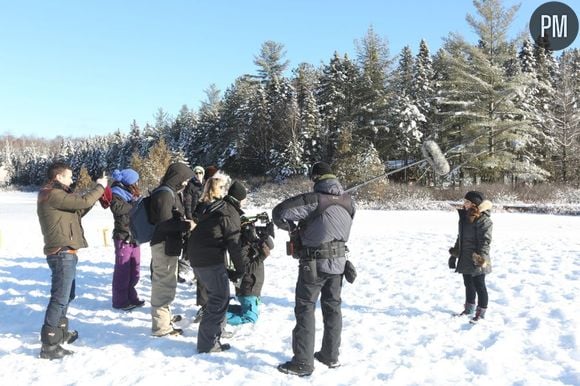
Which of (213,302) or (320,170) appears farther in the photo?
(213,302)

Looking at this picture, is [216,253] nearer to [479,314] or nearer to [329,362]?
[329,362]

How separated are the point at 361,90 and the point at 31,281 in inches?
1513

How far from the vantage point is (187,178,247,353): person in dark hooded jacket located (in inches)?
182

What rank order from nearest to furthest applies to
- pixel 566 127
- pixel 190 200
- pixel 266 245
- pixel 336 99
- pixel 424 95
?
pixel 266 245 < pixel 190 200 < pixel 566 127 < pixel 424 95 < pixel 336 99

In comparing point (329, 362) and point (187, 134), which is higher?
point (187, 134)

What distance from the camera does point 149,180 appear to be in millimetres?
39688

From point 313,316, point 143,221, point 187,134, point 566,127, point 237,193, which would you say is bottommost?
point 313,316

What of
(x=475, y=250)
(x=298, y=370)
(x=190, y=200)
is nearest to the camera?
(x=298, y=370)

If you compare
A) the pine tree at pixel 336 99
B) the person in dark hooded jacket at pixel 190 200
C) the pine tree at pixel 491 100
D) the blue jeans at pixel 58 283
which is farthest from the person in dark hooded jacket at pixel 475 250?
the pine tree at pixel 336 99

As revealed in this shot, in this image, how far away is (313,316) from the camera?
14.3 feet

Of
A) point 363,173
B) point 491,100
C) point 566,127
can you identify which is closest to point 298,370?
point 363,173

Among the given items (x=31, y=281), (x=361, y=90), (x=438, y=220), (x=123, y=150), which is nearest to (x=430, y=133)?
(x=361, y=90)

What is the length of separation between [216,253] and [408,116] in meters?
34.7

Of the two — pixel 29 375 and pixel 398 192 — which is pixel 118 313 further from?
pixel 398 192
